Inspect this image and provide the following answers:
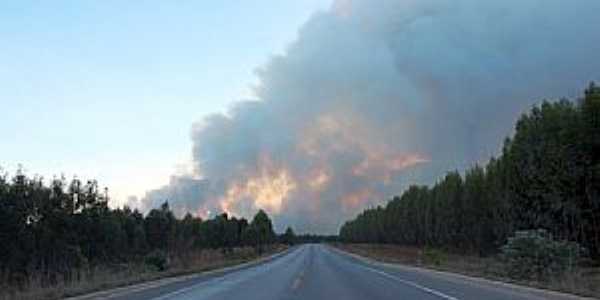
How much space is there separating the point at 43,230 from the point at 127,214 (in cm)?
2893

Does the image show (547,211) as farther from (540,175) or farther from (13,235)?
(13,235)

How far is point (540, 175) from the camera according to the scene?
162ft

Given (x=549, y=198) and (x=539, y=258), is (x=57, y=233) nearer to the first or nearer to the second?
(x=539, y=258)

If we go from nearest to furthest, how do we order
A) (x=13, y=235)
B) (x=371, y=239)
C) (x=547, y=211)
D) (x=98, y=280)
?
(x=98, y=280) < (x=13, y=235) < (x=547, y=211) < (x=371, y=239)

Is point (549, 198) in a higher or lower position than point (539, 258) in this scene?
higher

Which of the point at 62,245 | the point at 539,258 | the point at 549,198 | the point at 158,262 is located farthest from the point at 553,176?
the point at 62,245

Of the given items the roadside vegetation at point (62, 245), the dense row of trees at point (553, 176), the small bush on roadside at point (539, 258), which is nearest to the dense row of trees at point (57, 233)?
the roadside vegetation at point (62, 245)

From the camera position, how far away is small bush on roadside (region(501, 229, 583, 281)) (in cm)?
3362

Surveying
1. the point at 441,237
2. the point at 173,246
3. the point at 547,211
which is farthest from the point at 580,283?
the point at 441,237

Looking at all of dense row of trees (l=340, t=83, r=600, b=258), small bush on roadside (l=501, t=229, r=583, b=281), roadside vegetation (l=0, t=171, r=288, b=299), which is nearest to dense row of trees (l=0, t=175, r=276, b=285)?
roadside vegetation (l=0, t=171, r=288, b=299)

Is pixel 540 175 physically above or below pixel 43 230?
above

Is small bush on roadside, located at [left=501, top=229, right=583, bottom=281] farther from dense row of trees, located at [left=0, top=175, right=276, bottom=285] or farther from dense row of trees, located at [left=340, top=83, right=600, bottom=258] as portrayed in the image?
dense row of trees, located at [left=0, top=175, right=276, bottom=285]

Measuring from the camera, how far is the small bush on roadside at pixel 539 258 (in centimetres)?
3362

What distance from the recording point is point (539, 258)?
34.2 metres
